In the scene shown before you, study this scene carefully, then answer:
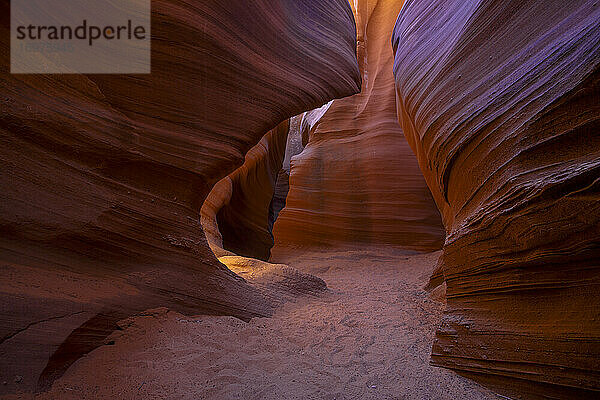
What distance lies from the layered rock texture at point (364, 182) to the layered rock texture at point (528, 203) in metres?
6.10

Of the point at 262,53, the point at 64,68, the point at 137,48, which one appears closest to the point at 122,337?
the point at 64,68

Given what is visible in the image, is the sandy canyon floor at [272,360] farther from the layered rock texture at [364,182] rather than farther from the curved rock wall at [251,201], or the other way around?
the curved rock wall at [251,201]

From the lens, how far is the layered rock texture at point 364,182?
9.73 meters

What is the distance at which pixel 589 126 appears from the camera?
7.13ft

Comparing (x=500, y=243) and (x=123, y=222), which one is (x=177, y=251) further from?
(x=500, y=243)

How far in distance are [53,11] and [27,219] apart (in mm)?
1933

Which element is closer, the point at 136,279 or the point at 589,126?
the point at 589,126

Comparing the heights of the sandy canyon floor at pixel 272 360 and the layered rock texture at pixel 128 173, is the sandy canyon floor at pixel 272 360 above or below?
below

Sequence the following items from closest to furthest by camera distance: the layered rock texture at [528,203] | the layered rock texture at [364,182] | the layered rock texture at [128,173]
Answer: the layered rock texture at [528,203] < the layered rock texture at [128,173] < the layered rock texture at [364,182]

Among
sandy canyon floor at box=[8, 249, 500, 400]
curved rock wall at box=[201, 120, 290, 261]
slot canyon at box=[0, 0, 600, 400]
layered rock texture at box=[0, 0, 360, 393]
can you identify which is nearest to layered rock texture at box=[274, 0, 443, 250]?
curved rock wall at box=[201, 120, 290, 261]

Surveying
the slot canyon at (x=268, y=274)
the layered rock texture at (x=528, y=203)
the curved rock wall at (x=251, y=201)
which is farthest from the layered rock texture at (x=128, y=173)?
the curved rock wall at (x=251, y=201)

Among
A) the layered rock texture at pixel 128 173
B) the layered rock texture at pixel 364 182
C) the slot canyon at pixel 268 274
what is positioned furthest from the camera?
the layered rock texture at pixel 364 182

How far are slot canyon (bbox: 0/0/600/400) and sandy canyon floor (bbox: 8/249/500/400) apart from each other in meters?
0.02

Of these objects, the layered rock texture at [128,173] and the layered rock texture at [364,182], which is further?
the layered rock texture at [364,182]
